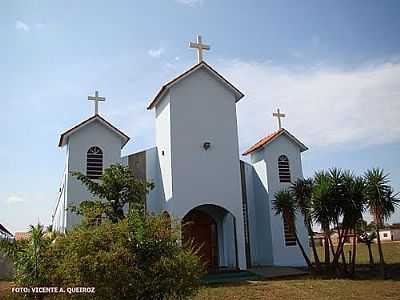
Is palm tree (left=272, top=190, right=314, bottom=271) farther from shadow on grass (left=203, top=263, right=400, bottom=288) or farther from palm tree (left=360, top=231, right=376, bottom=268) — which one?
palm tree (left=360, top=231, right=376, bottom=268)

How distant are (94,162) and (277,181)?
1092 centimetres

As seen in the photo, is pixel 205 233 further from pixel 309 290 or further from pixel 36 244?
pixel 36 244

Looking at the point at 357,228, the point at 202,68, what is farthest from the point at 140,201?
the point at 357,228

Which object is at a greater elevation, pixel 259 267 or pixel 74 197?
pixel 74 197

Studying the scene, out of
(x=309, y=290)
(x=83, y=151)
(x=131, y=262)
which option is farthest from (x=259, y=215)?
(x=131, y=262)

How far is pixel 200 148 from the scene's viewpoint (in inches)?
845

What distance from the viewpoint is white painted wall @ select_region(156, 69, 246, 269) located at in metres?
20.7

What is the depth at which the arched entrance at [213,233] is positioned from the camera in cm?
2228

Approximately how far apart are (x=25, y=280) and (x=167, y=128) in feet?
41.2

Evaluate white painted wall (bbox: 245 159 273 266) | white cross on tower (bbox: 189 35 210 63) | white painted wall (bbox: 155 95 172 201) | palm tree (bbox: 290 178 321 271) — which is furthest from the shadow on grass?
white cross on tower (bbox: 189 35 210 63)

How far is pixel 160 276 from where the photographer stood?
849cm

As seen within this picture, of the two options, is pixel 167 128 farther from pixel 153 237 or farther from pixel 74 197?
pixel 153 237

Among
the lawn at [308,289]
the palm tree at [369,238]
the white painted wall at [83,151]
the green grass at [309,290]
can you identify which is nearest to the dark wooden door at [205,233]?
the lawn at [308,289]

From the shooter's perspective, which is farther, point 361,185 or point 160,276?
point 361,185
